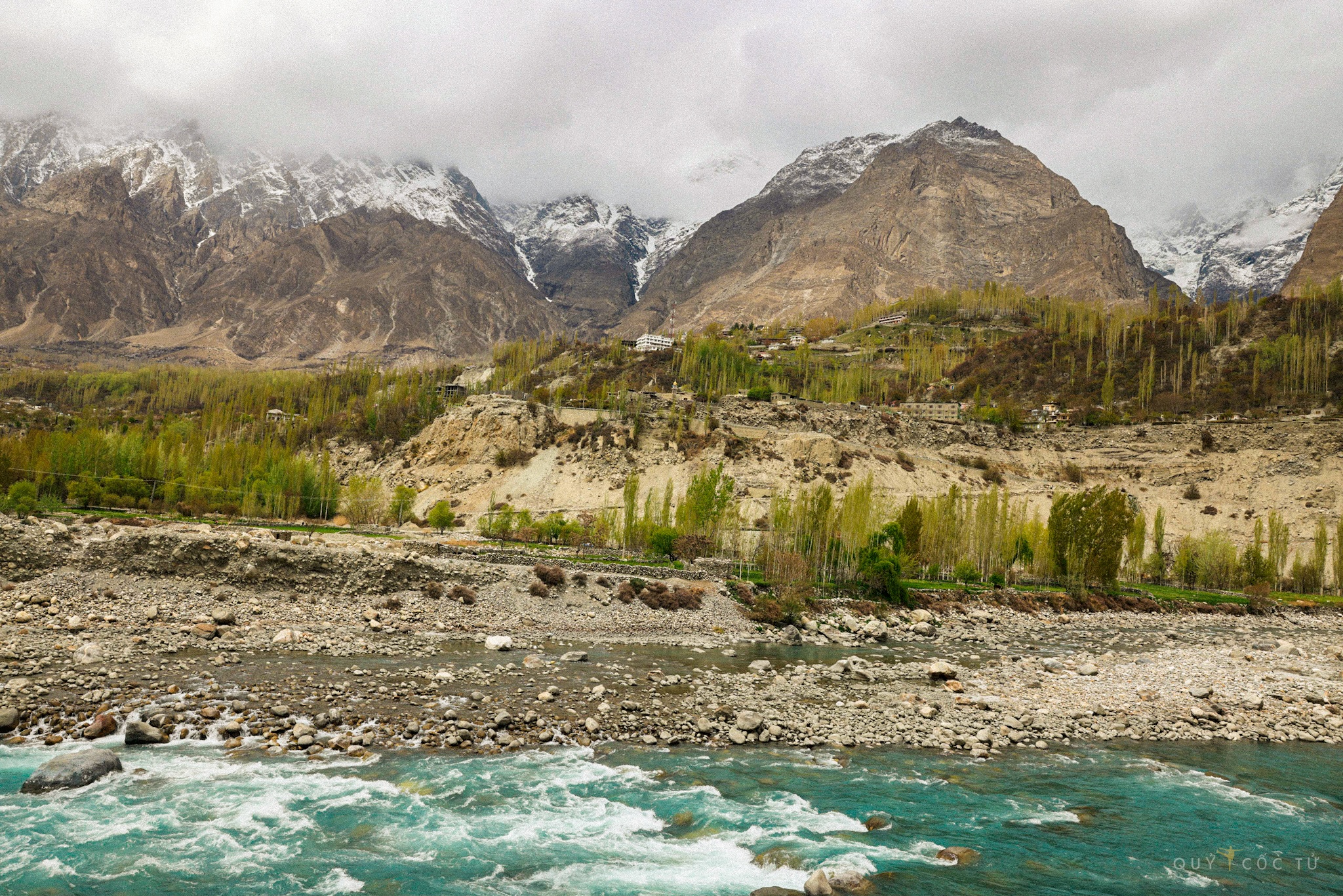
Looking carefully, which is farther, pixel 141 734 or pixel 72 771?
pixel 141 734

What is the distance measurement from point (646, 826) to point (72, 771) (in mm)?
12034

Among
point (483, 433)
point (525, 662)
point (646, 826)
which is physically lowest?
point (525, 662)

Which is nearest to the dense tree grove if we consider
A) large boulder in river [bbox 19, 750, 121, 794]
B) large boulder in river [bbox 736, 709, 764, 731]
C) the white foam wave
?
large boulder in river [bbox 19, 750, 121, 794]

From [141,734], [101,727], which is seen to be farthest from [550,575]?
[141,734]

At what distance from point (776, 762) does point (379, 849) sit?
9.75 metres

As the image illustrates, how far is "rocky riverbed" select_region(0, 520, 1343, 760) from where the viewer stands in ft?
64.0

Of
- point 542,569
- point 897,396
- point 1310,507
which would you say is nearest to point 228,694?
point 542,569

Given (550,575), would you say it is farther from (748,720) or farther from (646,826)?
(646,826)

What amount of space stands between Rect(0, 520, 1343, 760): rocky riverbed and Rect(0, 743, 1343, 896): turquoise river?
2.00 meters

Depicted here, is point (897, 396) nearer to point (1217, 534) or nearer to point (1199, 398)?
point (1199, 398)

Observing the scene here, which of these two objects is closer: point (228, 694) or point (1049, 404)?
point (228, 694)

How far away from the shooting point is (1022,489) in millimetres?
91188

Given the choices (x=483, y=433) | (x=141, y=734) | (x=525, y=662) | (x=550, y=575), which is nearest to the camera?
(x=141, y=734)

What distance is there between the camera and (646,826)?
47.0 feet
